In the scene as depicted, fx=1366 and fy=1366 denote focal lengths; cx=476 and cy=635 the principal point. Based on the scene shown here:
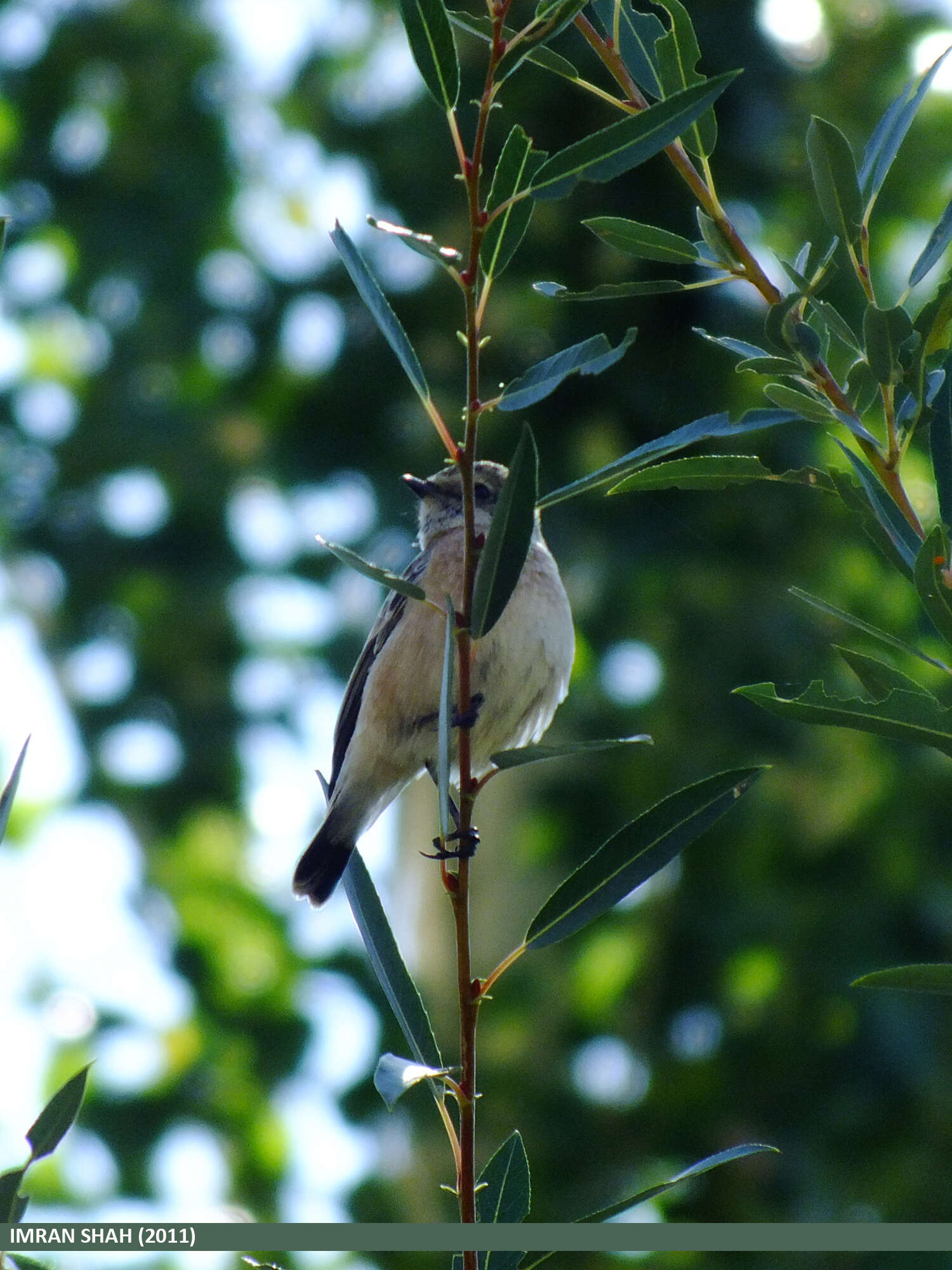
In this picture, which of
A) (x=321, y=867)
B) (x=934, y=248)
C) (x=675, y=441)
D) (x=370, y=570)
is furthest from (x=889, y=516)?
(x=321, y=867)

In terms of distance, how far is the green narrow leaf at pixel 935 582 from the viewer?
1.61 metres

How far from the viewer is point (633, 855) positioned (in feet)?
6.04

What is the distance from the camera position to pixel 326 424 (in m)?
8.36

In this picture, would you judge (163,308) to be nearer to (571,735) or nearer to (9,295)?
(9,295)

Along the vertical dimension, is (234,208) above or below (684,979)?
above

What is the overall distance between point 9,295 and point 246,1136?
6.00m

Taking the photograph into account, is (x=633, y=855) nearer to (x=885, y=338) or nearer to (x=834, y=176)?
(x=885, y=338)

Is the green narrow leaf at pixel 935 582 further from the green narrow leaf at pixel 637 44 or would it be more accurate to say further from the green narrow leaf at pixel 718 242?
the green narrow leaf at pixel 637 44

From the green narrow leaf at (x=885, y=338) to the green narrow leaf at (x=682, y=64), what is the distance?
0.39 meters

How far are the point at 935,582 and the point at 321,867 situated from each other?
2.82 meters

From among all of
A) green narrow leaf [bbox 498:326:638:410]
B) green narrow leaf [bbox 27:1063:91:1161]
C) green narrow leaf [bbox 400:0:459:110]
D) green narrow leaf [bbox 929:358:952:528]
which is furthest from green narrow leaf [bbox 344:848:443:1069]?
green narrow leaf [bbox 400:0:459:110]

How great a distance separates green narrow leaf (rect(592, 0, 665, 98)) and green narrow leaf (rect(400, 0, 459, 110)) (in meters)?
0.48

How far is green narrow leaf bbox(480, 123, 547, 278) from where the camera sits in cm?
167

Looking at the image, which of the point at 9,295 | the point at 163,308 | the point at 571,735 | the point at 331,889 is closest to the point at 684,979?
the point at 571,735
